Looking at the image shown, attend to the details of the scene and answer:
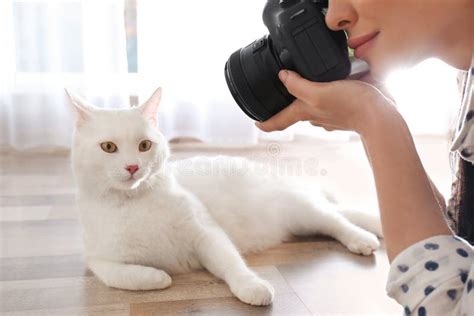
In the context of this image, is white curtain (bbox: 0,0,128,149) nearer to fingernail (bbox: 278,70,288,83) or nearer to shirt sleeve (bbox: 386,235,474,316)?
fingernail (bbox: 278,70,288,83)

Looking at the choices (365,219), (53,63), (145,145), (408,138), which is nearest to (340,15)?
(408,138)

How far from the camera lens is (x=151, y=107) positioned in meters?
1.06

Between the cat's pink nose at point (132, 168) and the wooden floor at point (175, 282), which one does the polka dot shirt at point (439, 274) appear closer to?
the wooden floor at point (175, 282)

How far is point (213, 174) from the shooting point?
4.17 ft

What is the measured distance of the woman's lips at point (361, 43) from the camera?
1.91 feet

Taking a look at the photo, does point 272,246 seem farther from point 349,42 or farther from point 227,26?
point 227,26

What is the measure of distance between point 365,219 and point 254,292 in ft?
1.64

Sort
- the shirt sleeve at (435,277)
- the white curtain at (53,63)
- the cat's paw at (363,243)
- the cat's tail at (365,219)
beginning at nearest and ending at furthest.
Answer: the shirt sleeve at (435,277), the cat's paw at (363,243), the cat's tail at (365,219), the white curtain at (53,63)

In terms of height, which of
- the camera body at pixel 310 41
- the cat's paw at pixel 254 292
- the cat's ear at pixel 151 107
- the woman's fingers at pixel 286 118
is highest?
the camera body at pixel 310 41

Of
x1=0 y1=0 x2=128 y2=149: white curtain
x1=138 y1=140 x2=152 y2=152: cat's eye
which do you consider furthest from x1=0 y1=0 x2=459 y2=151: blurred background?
x1=138 y1=140 x2=152 y2=152: cat's eye

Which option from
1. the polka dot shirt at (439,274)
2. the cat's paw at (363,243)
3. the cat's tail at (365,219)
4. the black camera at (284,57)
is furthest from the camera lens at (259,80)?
the cat's tail at (365,219)

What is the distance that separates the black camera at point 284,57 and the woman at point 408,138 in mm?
26

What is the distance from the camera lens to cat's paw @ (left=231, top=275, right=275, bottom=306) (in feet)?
1.04

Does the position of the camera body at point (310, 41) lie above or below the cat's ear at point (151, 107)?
above
